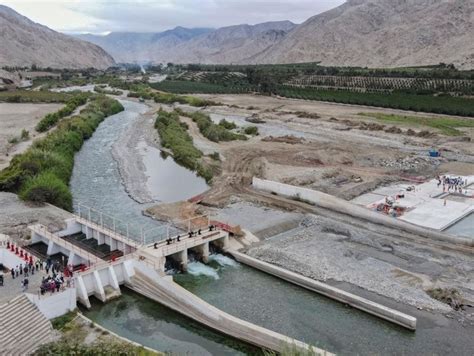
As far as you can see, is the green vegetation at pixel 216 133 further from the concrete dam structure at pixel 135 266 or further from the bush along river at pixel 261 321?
the bush along river at pixel 261 321

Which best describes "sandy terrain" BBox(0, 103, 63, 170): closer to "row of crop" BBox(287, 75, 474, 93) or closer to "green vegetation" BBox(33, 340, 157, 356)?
"green vegetation" BBox(33, 340, 157, 356)

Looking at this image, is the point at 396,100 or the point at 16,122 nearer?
the point at 16,122

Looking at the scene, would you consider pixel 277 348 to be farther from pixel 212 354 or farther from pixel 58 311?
pixel 58 311

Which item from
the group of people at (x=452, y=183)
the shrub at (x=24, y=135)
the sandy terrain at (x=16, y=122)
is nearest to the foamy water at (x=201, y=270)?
the group of people at (x=452, y=183)

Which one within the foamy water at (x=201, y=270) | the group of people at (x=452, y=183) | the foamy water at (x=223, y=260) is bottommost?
the foamy water at (x=201, y=270)

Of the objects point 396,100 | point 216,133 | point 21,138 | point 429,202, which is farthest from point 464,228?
point 396,100

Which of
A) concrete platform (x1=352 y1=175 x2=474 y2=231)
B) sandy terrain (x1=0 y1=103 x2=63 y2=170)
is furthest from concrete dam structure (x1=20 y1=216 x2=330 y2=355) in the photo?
sandy terrain (x1=0 y1=103 x2=63 y2=170)

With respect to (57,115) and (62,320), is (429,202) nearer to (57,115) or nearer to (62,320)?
(62,320)
